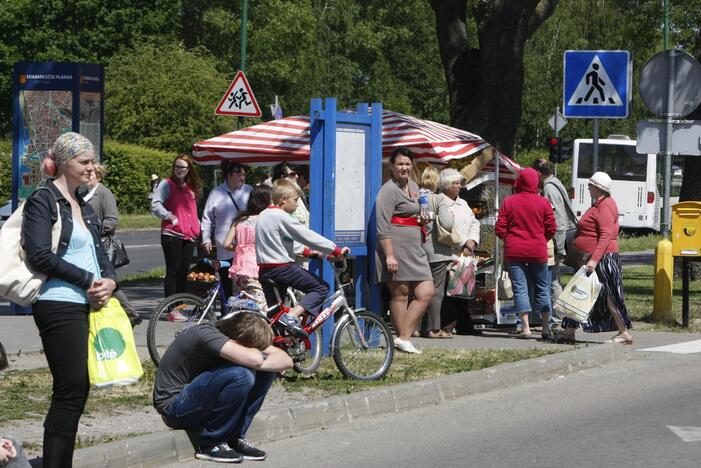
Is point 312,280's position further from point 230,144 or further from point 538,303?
point 230,144

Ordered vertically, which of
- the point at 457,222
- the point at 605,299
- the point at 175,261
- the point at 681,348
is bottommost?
the point at 681,348

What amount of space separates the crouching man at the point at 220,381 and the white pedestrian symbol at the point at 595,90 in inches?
307

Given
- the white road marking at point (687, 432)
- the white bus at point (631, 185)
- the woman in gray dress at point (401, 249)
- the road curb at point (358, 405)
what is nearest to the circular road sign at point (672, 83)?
the road curb at point (358, 405)

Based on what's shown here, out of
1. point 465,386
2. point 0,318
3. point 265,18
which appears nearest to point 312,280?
point 465,386

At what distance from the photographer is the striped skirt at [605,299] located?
1263 cm

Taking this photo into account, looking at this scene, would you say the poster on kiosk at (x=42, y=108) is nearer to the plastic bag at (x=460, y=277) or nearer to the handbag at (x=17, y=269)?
the plastic bag at (x=460, y=277)

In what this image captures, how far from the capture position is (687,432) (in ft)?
27.8

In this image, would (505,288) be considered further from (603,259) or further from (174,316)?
(174,316)

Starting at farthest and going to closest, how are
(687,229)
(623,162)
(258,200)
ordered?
(623,162), (687,229), (258,200)

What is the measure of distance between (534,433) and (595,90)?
22.0 ft

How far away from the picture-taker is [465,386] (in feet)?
32.8

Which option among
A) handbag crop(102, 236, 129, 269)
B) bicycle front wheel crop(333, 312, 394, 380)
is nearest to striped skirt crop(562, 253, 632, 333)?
bicycle front wheel crop(333, 312, 394, 380)

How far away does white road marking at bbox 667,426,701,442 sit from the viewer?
27.0 ft

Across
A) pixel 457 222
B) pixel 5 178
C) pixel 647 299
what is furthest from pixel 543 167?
pixel 5 178
